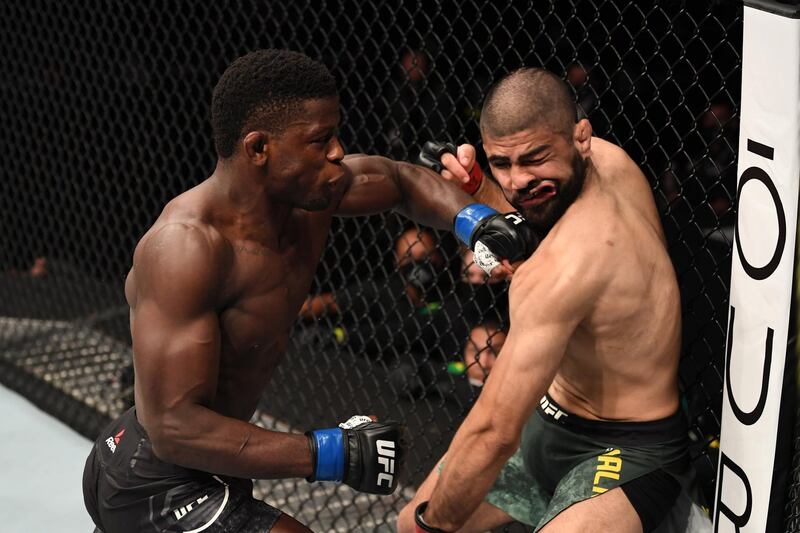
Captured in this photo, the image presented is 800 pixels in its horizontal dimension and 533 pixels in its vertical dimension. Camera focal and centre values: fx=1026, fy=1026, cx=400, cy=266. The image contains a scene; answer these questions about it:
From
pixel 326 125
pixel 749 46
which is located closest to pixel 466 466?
pixel 326 125

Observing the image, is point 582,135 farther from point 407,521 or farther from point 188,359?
point 407,521

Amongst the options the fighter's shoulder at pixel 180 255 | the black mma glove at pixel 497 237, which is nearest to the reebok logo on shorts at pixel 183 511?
the fighter's shoulder at pixel 180 255

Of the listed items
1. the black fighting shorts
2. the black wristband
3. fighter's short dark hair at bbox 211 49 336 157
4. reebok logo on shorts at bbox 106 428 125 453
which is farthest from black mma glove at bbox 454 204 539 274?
reebok logo on shorts at bbox 106 428 125 453

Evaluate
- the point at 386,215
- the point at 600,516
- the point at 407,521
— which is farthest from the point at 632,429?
the point at 386,215

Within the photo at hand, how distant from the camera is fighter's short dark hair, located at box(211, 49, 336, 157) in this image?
171 centimetres

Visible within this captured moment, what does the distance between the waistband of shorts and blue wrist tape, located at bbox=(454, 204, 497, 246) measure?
0.41 meters

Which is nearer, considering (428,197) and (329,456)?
(329,456)

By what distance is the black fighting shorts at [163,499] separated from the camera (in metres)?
1.86

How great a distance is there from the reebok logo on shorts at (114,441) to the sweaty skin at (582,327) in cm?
61

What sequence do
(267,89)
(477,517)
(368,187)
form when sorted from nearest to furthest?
(267,89) → (368,187) → (477,517)

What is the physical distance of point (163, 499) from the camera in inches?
73.5

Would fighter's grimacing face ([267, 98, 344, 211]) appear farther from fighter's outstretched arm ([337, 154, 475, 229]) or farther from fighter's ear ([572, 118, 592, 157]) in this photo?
fighter's ear ([572, 118, 592, 157])

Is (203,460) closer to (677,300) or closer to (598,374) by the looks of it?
(598,374)

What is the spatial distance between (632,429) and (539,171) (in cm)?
53
